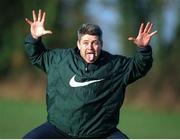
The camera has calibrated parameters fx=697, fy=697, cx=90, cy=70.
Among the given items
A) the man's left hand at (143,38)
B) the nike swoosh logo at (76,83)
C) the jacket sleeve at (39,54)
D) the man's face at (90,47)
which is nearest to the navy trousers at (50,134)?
the nike swoosh logo at (76,83)

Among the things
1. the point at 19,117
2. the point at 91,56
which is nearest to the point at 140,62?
the point at 91,56

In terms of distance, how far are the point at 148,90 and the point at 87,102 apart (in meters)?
16.4

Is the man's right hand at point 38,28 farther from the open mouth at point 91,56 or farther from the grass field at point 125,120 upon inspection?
the grass field at point 125,120

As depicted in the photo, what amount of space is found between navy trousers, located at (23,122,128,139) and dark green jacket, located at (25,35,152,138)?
43mm

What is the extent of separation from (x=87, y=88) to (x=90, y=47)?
0.36 meters

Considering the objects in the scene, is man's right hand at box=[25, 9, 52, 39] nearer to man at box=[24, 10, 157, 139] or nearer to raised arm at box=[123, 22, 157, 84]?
man at box=[24, 10, 157, 139]

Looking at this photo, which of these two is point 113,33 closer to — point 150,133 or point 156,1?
point 156,1

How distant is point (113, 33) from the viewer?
2373 centimetres

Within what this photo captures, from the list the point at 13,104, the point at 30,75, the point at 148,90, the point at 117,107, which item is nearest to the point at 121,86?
the point at 117,107

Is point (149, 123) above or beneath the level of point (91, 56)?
beneath

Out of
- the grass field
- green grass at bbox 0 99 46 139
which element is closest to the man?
green grass at bbox 0 99 46 139

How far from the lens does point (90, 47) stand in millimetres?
5977

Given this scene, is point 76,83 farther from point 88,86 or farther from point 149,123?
point 149,123

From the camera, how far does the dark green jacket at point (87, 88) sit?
5980 millimetres
